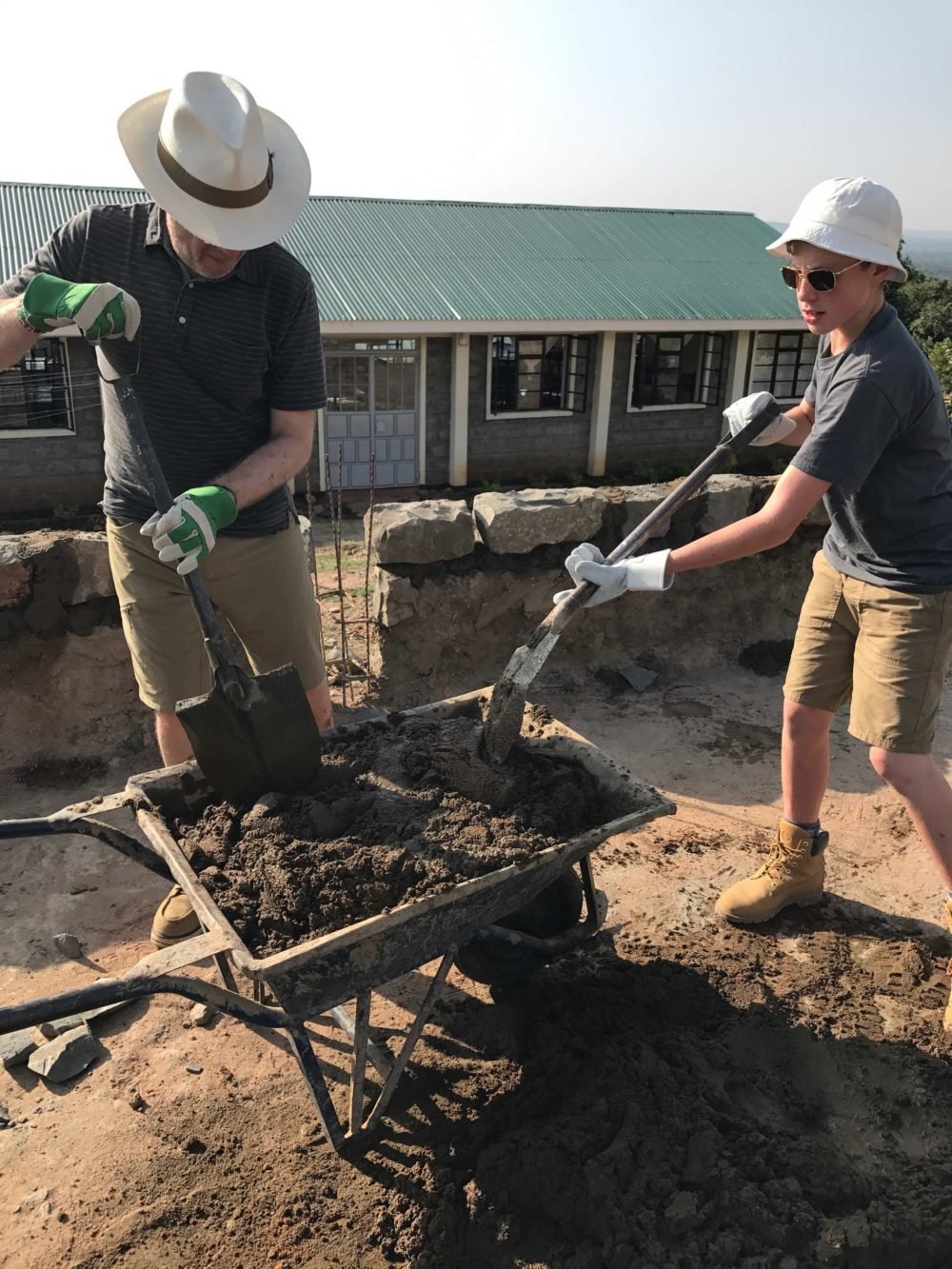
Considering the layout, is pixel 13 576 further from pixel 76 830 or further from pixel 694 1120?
pixel 694 1120

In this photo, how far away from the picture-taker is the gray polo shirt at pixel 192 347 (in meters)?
2.48

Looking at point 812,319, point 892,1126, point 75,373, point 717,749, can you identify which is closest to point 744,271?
point 75,373

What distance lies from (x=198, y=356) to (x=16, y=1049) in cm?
194

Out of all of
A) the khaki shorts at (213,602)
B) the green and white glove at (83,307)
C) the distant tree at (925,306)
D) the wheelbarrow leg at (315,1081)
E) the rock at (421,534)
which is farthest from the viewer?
the distant tree at (925,306)

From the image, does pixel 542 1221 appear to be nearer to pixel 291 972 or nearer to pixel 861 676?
pixel 291 972

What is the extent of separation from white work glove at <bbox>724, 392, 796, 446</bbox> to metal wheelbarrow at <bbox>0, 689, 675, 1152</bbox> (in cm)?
107

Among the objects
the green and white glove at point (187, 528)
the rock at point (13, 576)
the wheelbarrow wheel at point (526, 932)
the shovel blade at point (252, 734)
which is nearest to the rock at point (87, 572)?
the rock at point (13, 576)

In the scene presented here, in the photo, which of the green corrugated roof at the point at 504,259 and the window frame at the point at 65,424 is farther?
the green corrugated roof at the point at 504,259

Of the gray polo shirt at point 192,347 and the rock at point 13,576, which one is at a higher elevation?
the gray polo shirt at point 192,347

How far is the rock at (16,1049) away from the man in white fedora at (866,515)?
1963mm

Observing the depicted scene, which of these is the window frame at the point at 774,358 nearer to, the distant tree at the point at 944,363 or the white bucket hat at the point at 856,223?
the distant tree at the point at 944,363

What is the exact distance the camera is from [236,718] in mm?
2191

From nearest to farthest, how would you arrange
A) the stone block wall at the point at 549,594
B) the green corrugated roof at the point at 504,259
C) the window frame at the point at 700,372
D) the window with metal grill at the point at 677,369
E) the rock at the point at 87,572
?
the rock at the point at 87,572
the stone block wall at the point at 549,594
the green corrugated roof at the point at 504,259
the window frame at the point at 700,372
the window with metal grill at the point at 677,369

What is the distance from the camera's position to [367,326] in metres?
10.8
